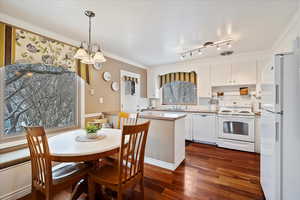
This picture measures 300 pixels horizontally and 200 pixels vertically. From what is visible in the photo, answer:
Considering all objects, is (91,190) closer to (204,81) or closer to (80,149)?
(80,149)

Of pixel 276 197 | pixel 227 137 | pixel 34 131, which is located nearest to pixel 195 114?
pixel 227 137

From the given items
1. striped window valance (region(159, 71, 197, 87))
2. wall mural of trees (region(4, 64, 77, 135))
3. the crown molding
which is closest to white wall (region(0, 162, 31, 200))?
wall mural of trees (region(4, 64, 77, 135))

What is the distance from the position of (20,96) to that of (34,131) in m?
1.38

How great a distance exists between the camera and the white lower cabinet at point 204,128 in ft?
11.2

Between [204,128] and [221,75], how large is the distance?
4.95ft

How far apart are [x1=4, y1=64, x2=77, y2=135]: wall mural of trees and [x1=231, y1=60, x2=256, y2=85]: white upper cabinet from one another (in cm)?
382

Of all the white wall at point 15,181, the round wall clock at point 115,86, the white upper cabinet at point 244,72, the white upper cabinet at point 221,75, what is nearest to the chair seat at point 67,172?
the white wall at point 15,181

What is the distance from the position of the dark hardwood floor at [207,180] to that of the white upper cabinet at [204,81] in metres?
1.70

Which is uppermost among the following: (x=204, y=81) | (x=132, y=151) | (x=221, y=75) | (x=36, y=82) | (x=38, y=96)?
(x=221, y=75)

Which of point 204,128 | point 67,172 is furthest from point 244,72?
point 67,172

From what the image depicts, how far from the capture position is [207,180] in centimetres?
196

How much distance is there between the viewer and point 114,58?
345 cm

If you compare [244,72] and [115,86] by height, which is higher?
[244,72]

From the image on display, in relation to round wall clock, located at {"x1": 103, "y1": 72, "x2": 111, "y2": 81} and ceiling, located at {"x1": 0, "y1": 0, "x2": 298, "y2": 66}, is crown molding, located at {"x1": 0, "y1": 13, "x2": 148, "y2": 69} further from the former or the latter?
round wall clock, located at {"x1": 103, "y1": 72, "x2": 111, "y2": 81}
